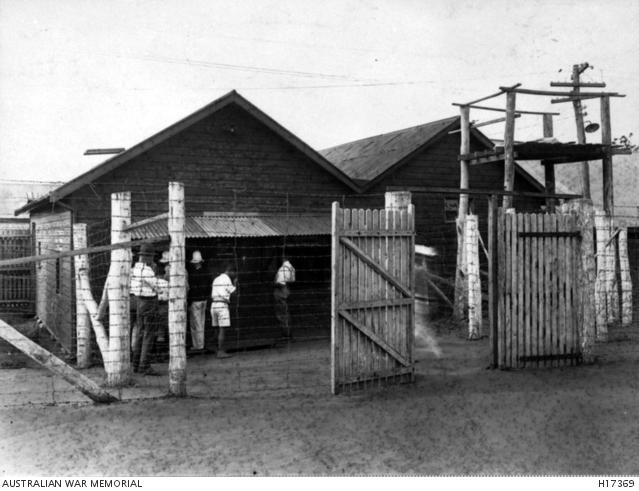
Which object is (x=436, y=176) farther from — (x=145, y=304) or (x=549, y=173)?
(x=145, y=304)

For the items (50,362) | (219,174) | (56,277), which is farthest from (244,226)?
(50,362)

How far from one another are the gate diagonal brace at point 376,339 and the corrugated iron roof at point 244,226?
169 inches

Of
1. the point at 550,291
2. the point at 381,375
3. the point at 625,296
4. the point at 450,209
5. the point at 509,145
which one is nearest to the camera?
the point at 381,375

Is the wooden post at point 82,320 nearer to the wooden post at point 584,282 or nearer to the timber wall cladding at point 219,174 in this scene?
the timber wall cladding at point 219,174

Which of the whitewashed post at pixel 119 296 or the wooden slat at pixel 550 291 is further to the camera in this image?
the wooden slat at pixel 550 291

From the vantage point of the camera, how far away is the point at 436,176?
62.4ft

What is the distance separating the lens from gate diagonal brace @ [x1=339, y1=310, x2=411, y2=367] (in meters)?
8.33

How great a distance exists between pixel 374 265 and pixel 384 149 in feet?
41.0

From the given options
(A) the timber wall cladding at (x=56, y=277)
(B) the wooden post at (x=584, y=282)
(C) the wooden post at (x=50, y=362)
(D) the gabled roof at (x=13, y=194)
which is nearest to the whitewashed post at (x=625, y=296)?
(B) the wooden post at (x=584, y=282)

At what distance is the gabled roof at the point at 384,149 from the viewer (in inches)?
720

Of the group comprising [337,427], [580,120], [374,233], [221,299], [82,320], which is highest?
[580,120]

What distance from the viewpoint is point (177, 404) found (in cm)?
779

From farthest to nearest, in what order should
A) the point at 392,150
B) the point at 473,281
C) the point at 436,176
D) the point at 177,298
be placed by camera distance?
1. the point at 392,150
2. the point at 436,176
3. the point at 473,281
4. the point at 177,298

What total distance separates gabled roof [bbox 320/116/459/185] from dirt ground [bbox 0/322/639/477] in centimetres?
909
